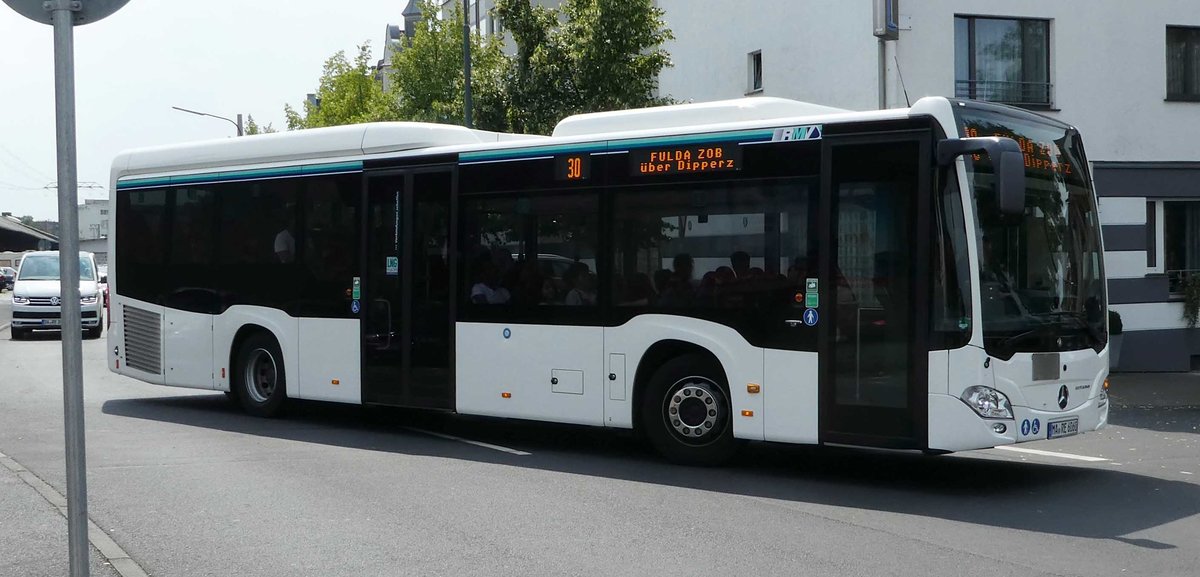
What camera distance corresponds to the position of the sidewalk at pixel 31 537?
6914mm

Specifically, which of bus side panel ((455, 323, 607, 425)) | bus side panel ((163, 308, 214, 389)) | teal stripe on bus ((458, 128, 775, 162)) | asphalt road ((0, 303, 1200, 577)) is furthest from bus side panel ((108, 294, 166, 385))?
teal stripe on bus ((458, 128, 775, 162))

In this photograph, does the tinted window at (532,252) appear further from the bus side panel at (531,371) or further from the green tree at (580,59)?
the green tree at (580,59)

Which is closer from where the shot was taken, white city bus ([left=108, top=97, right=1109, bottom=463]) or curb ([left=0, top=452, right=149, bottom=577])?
curb ([left=0, top=452, right=149, bottom=577])

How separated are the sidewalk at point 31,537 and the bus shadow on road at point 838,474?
11.2ft

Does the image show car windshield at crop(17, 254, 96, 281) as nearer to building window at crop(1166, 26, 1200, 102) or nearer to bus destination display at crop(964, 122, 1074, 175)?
building window at crop(1166, 26, 1200, 102)

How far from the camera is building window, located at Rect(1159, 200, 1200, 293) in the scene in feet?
72.8

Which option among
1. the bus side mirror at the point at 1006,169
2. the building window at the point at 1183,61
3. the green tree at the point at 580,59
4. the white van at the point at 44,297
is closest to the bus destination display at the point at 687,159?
the bus side mirror at the point at 1006,169

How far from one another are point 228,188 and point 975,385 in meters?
8.82

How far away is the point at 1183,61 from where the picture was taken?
2245cm

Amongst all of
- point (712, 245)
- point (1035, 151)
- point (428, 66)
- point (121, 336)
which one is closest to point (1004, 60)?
point (1035, 151)

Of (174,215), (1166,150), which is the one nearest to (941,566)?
(174,215)

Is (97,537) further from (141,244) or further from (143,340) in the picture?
(141,244)

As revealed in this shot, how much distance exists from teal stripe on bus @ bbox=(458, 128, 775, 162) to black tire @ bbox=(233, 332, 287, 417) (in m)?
3.45

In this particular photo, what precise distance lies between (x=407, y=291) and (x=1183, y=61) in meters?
15.8
